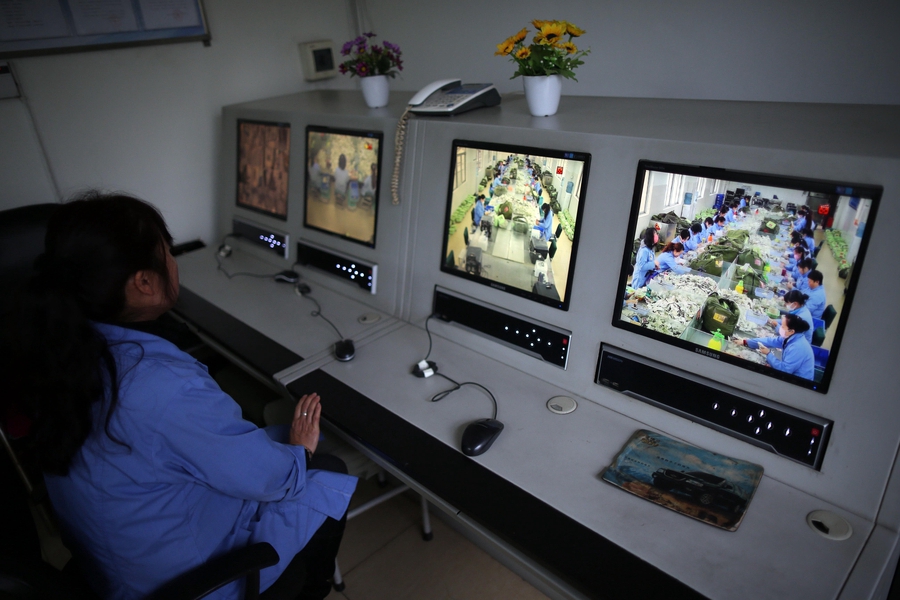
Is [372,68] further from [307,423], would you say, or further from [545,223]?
[307,423]

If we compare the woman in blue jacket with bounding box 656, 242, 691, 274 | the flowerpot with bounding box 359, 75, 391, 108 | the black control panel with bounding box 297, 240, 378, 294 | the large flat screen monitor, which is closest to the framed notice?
the flowerpot with bounding box 359, 75, 391, 108

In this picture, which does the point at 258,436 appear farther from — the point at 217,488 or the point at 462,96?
the point at 462,96

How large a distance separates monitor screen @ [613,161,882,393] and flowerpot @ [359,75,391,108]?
109 centimetres

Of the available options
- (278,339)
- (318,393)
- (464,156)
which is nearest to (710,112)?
(464,156)

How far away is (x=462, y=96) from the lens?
5.30 ft

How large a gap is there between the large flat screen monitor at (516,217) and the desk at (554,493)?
24 cm

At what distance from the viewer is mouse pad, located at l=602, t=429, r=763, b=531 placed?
104 centimetres

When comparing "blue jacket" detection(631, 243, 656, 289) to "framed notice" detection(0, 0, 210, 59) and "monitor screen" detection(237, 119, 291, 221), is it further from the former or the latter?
"framed notice" detection(0, 0, 210, 59)

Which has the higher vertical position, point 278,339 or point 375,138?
point 375,138

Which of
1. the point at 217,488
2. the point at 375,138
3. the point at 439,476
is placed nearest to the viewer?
the point at 217,488

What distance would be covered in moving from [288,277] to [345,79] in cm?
127

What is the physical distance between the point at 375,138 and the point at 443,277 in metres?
0.53

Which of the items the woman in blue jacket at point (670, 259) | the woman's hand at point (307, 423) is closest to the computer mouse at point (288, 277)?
the woman's hand at point (307, 423)

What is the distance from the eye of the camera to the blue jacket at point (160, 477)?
37.9 inches
